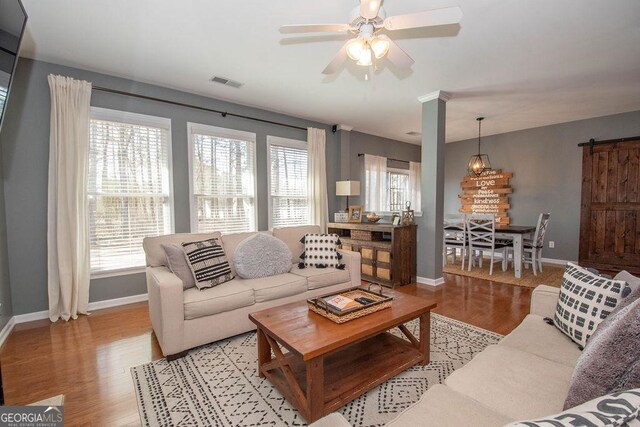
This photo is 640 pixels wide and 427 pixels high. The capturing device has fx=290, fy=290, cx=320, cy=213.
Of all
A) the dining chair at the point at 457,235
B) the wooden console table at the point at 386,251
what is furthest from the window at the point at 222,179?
the dining chair at the point at 457,235

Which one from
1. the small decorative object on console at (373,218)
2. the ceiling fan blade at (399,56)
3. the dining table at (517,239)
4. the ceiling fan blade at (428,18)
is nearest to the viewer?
the ceiling fan blade at (428,18)

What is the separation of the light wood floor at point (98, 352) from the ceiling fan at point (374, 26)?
2.50 m

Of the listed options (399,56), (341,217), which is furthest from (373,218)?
(399,56)

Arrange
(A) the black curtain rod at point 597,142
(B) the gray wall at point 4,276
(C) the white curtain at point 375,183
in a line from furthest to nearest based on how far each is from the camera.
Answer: (C) the white curtain at point 375,183
(A) the black curtain rod at point 597,142
(B) the gray wall at point 4,276

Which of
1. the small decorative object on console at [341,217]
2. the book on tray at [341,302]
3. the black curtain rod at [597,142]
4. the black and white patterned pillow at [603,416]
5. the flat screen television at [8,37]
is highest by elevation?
the black curtain rod at [597,142]

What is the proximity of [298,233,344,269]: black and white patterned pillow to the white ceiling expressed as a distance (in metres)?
1.90

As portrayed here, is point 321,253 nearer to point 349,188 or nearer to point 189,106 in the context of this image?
point 349,188

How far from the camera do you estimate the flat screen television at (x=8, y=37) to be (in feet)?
4.59

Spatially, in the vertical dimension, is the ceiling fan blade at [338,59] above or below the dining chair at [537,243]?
above

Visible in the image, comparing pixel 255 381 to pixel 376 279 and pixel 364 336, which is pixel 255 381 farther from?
pixel 376 279

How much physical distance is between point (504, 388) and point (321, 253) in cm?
222

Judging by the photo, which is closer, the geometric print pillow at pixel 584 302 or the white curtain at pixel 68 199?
the geometric print pillow at pixel 584 302

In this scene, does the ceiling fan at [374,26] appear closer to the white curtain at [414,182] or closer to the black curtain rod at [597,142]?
the black curtain rod at [597,142]

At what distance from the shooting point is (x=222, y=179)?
13.6 feet
